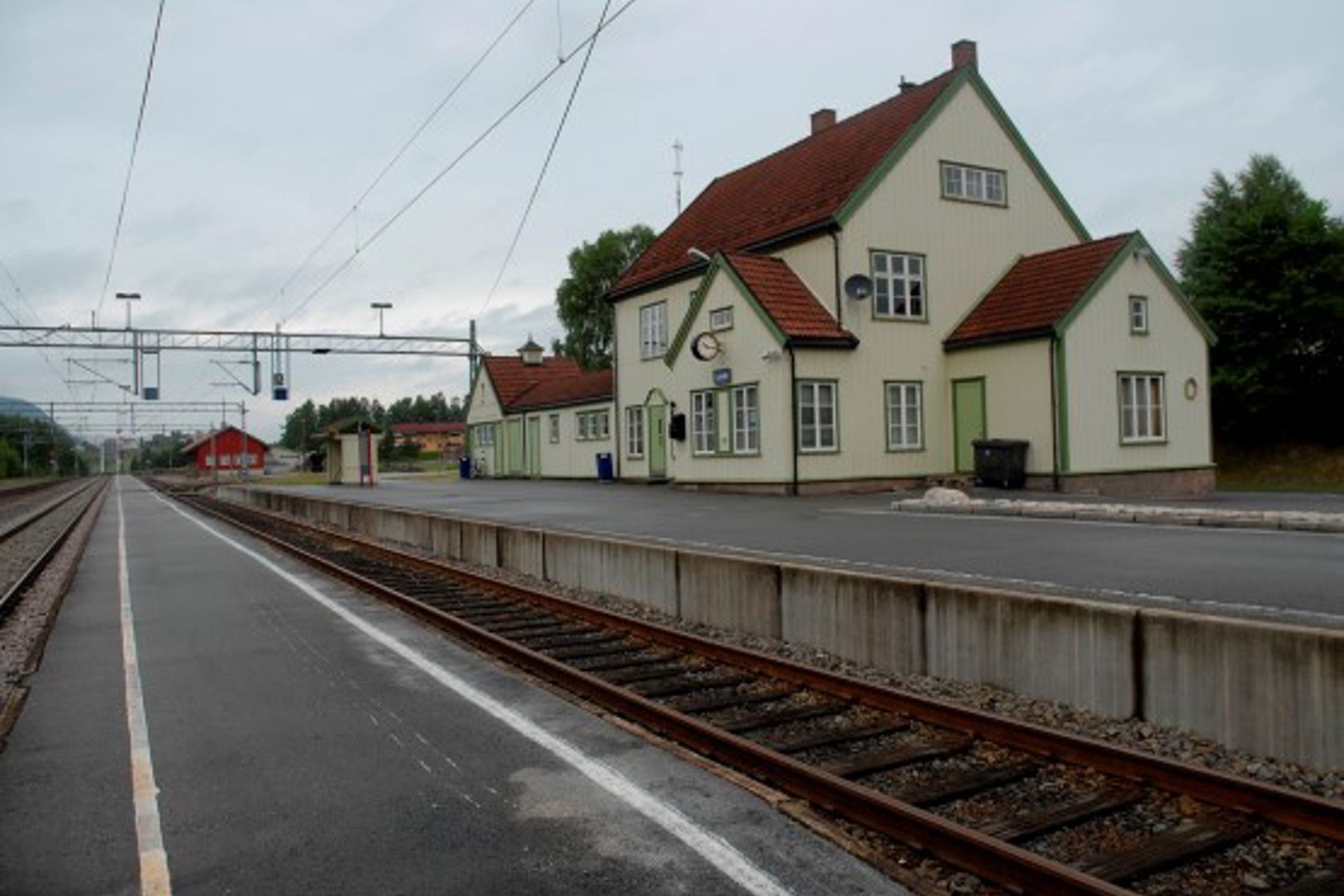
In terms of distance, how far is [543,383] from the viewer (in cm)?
4734

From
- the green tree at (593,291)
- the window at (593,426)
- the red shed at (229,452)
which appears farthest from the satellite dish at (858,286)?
the red shed at (229,452)

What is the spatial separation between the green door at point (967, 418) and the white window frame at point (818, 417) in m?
3.81

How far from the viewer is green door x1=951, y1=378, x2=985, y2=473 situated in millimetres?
26750

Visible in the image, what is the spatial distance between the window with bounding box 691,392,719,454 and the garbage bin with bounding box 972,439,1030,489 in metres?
6.79

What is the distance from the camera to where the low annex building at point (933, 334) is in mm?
25047

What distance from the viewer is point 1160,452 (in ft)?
87.1

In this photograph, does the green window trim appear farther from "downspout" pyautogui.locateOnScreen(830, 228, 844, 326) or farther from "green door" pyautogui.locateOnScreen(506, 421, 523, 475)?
"green door" pyautogui.locateOnScreen(506, 421, 523, 475)

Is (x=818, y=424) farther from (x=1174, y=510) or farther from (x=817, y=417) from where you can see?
(x=1174, y=510)

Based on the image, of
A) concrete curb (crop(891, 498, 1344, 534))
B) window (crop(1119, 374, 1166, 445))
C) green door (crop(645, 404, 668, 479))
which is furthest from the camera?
green door (crop(645, 404, 668, 479))

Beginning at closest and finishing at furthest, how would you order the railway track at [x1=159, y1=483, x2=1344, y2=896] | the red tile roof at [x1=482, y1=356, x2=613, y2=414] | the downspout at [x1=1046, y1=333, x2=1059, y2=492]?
1. the railway track at [x1=159, y1=483, x2=1344, y2=896]
2. the downspout at [x1=1046, y1=333, x2=1059, y2=492]
3. the red tile roof at [x1=482, y1=356, x2=613, y2=414]

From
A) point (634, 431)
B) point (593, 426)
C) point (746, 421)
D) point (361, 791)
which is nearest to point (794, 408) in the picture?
point (746, 421)

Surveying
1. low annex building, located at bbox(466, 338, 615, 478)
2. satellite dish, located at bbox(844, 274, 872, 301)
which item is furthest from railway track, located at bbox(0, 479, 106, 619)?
satellite dish, located at bbox(844, 274, 872, 301)

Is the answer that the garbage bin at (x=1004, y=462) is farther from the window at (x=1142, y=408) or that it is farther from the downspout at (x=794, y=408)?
the downspout at (x=794, y=408)

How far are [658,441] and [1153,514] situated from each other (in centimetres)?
1878
